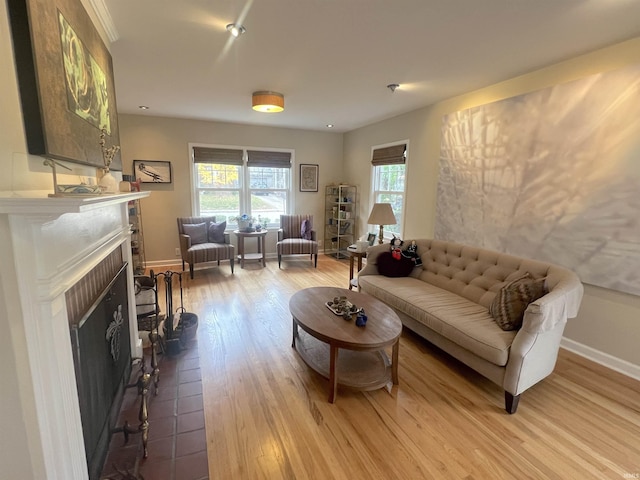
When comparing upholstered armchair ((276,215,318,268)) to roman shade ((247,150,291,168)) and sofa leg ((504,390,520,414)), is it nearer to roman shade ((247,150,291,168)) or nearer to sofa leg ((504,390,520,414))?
roman shade ((247,150,291,168))

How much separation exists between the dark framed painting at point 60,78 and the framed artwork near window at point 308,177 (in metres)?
4.21

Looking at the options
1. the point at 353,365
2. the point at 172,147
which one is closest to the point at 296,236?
the point at 172,147

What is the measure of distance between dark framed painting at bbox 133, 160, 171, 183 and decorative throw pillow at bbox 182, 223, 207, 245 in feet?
2.92

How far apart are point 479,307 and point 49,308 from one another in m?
2.69

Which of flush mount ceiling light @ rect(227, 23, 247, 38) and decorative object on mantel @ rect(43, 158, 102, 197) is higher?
flush mount ceiling light @ rect(227, 23, 247, 38)

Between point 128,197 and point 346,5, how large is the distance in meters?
1.66

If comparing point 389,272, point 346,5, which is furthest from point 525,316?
point 346,5

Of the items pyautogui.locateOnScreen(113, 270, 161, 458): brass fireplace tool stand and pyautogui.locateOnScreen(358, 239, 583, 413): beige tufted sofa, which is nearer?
pyautogui.locateOnScreen(113, 270, 161, 458): brass fireplace tool stand

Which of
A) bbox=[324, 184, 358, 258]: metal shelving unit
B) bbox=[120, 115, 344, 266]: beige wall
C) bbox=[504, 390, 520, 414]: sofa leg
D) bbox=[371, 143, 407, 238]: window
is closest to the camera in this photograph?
bbox=[504, 390, 520, 414]: sofa leg

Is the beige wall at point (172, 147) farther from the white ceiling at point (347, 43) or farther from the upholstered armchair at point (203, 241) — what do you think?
the white ceiling at point (347, 43)

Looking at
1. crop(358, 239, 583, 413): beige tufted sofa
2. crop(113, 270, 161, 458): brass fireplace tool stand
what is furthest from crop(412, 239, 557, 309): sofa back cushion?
crop(113, 270, 161, 458): brass fireplace tool stand

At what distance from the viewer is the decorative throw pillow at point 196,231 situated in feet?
15.9

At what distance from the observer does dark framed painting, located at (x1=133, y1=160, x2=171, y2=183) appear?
4859 millimetres

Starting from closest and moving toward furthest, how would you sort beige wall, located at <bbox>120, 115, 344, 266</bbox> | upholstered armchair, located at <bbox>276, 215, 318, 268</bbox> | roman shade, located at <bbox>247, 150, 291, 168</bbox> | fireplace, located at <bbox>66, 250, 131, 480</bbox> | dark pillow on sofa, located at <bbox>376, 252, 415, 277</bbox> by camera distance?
fireplace, located at <bbox>66, 250, 131, 480</bbox>
dark pillow on sofa, located at <bbox>376, 252, 415, 277</bbox>
beige wall, located at <bbox>120, 115, 344, 266</bbox>
upholstered armchair, located at <bbox>276, 215, 318, 268</bbox>
roman shade, located at <bbox>247, 150, 291, 168</bbox>
